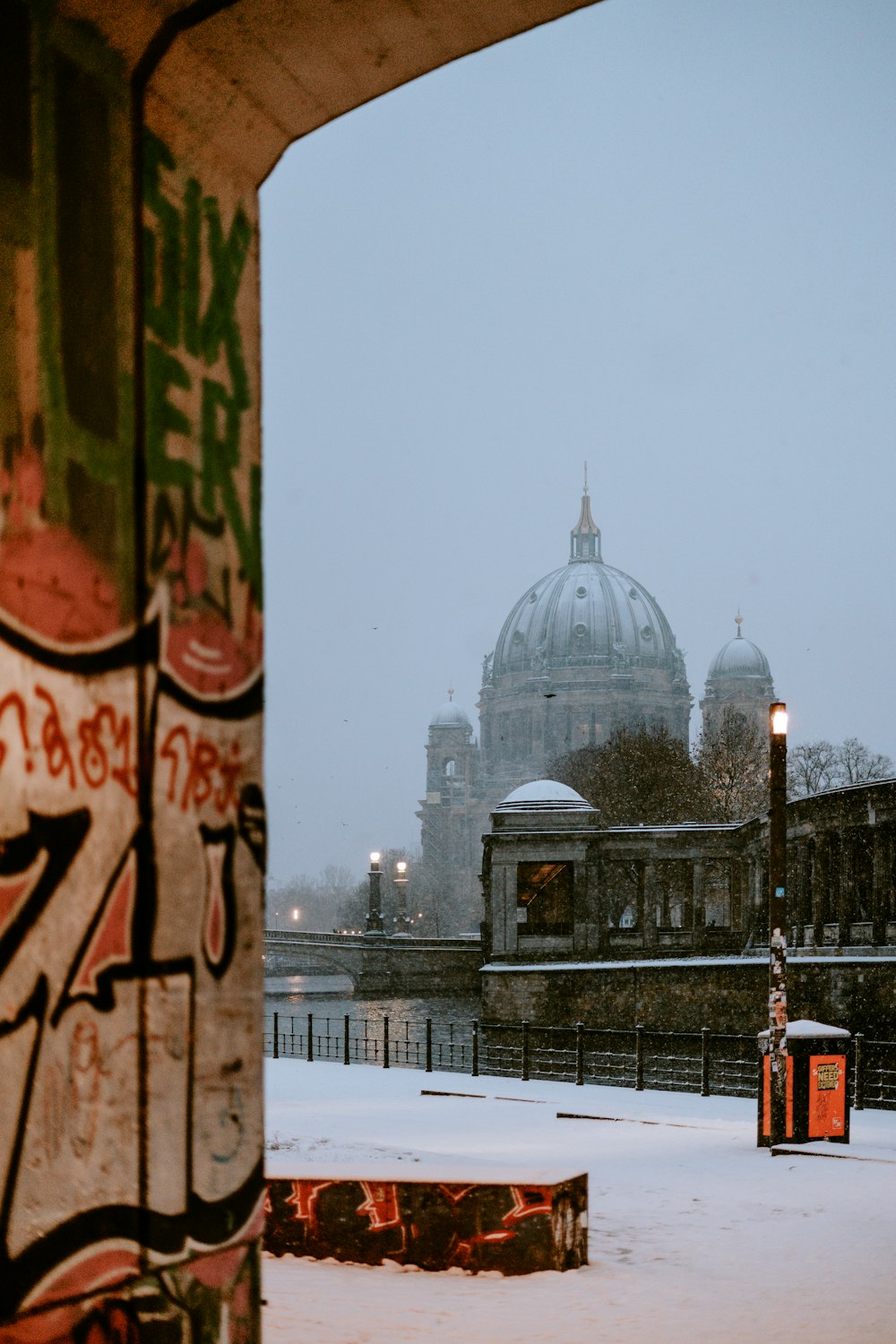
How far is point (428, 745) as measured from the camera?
18838cm

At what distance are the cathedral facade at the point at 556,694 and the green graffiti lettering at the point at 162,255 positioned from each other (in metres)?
157

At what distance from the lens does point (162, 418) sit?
4766mm

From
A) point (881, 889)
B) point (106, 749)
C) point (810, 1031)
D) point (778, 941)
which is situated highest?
point (106, 749)

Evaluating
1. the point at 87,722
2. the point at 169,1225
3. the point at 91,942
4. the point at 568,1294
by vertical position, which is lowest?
the point at 568,1294

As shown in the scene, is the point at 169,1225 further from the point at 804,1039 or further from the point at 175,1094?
the point at 804,1039

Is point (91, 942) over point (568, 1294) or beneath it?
over

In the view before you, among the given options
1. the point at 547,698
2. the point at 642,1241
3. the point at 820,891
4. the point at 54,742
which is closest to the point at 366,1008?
the point at 820,891

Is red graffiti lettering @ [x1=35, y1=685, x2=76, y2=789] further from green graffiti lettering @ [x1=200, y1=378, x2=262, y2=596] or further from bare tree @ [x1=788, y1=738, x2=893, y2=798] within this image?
bare tree @ [x1=788, y1=738, x2=893, y2=798]

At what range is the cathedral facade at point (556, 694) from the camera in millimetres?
168875

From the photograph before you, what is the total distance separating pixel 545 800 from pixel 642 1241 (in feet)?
147

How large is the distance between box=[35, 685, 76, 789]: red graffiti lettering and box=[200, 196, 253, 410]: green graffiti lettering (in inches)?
51.5

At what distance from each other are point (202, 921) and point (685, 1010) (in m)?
41.9

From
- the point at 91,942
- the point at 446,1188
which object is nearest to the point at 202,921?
the point at 91,942

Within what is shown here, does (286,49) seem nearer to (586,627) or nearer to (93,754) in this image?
(93,754)
